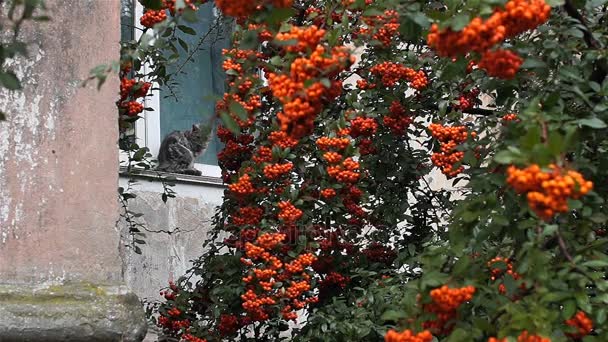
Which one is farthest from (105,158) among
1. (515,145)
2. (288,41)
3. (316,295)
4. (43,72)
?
(316,295)

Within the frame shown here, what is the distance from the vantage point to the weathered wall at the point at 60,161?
3609 millimetres

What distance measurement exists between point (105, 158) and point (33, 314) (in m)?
0.56

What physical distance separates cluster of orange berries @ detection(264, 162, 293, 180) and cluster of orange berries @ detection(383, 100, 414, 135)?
66 cm

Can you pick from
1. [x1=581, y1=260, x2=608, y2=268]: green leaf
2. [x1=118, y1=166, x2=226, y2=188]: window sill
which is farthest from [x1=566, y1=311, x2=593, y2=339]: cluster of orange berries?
[x1=118, y1=166, x2=226, y2=188]: window sill

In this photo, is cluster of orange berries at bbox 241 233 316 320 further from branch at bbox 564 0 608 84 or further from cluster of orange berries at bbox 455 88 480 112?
branch at bbox 564 0 608 84

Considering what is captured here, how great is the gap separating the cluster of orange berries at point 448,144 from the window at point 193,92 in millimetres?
2322

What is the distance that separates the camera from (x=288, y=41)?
292 centimetres

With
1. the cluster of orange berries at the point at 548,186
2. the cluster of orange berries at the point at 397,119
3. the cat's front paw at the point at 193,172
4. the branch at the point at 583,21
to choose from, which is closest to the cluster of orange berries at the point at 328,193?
the cluster of orange berries at the point at 397,119

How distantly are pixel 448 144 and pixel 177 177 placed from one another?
2.47 metres

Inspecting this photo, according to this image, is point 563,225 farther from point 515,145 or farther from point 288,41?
point 288,41

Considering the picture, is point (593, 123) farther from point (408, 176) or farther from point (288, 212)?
point (408, 176)

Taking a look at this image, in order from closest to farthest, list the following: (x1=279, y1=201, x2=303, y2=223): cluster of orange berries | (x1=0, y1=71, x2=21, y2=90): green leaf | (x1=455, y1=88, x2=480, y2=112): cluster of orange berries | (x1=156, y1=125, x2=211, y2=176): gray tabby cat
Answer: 1. (x1=0, y1=71, x2=21, y2=90): green leaf
2. (x1=279, y1=201, x2=303, y2=223): cluster of orange berries
3. (x1=455, y1=88, x2=480, y2=112): cluster of orange berries
4. (x1=156, y1=125, x2=211, y2=176): gray tabby cat

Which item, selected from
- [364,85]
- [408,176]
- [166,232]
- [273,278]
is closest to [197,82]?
[166,232]

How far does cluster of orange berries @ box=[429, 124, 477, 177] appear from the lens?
477 cm
